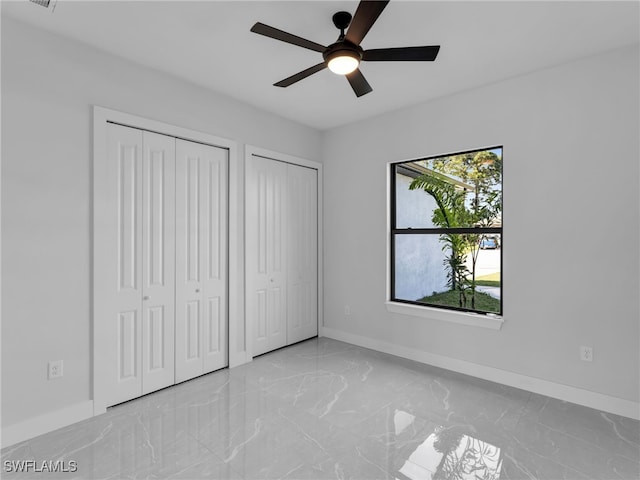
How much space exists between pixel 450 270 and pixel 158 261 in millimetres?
2757

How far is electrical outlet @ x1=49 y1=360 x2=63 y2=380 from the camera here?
240 centimetres

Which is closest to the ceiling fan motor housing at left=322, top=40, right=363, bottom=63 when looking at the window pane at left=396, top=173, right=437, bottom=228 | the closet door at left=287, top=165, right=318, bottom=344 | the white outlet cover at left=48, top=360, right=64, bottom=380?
the window pane at left=396, top=173, right=437, bottom=228

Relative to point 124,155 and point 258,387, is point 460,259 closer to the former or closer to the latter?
point 258,387

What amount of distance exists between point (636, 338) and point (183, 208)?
3673mm

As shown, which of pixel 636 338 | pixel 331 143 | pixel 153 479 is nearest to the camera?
pixel 153 479

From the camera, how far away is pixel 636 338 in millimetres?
2582

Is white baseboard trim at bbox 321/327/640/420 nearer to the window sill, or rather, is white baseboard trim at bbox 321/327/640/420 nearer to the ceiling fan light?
the window sill


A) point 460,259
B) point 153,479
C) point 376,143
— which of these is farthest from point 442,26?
point 153,479

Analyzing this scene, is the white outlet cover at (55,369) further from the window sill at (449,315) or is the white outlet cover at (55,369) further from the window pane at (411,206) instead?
the window pane at (411,206)

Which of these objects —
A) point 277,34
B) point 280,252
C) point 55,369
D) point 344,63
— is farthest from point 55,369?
point 344,63

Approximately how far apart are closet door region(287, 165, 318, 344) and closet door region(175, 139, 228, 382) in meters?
0.91

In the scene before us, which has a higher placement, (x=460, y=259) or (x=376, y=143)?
(x=376, y=143)

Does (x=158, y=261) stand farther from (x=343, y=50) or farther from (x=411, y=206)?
(x=411, y=206)
